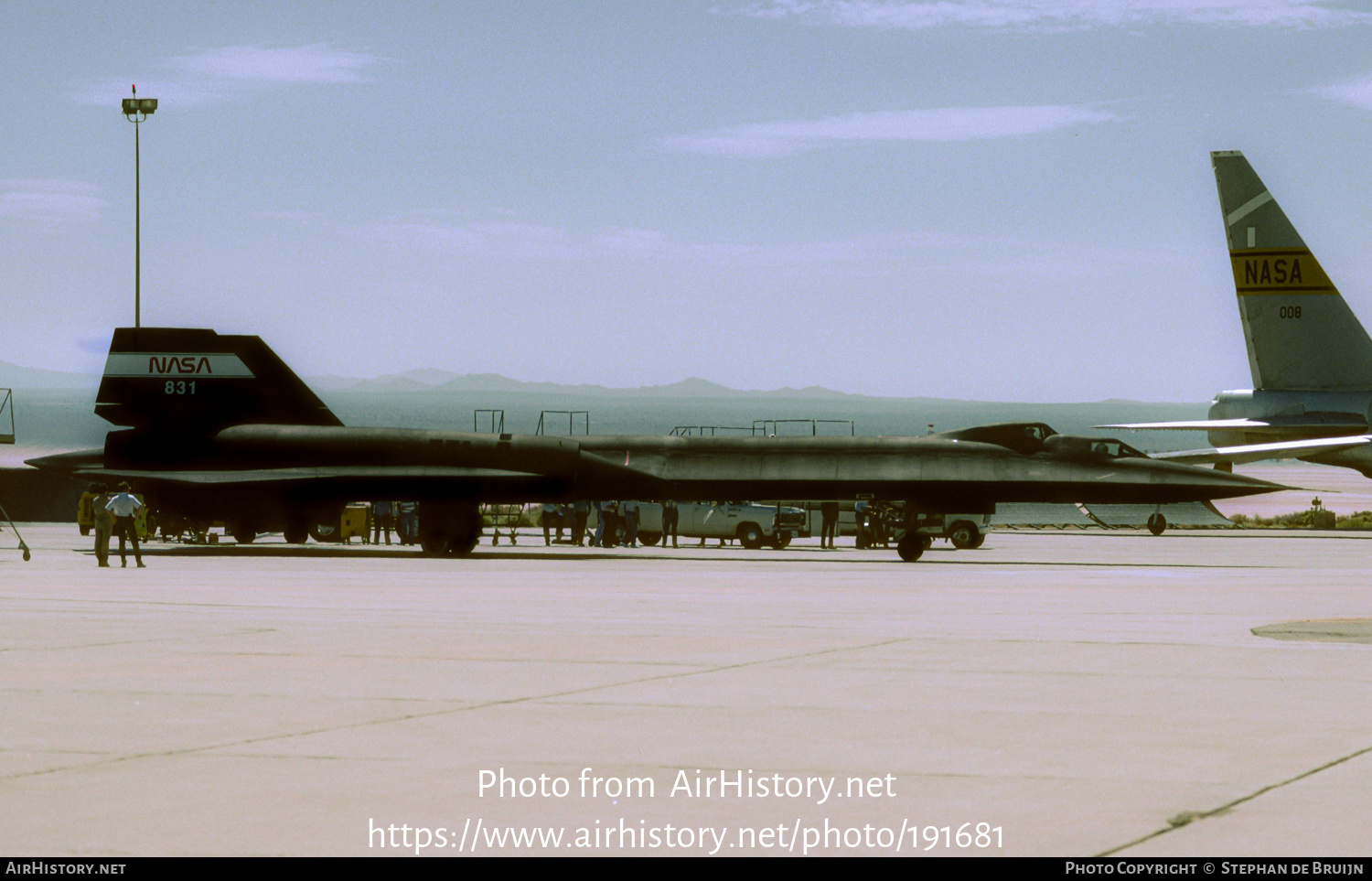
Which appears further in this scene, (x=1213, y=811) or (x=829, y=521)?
(x=829, y=521)

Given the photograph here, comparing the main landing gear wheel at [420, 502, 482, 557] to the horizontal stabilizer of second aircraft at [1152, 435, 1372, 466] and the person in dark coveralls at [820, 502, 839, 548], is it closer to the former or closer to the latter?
the person in dark coveralls at [820, 502, 839, 548]

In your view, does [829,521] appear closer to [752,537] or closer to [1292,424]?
[752,537]

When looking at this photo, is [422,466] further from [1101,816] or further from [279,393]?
[1101,816]

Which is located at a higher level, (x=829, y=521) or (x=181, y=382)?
(x=181, y=382)

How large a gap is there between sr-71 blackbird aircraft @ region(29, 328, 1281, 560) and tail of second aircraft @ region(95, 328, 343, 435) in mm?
33

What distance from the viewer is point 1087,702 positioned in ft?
32.9

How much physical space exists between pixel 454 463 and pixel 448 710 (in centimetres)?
2748

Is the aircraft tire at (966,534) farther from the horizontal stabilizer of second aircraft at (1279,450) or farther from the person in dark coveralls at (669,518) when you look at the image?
the horizontal stabilizer of second aircraft at (1279,450)

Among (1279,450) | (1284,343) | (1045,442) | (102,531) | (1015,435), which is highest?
(1284,343)

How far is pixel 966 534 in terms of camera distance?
44.3 m

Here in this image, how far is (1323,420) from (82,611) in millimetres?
26655

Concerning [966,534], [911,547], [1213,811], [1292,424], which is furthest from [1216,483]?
[1213,811]

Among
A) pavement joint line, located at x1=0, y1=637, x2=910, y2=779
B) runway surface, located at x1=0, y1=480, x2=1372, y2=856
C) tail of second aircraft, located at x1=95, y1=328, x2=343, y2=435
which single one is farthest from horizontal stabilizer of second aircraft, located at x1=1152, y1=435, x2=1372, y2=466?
tail of second aircraft, located at x1=95, y1=328, x2=343, y2=435

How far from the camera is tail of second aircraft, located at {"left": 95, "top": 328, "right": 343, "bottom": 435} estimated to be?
38.3 metres
